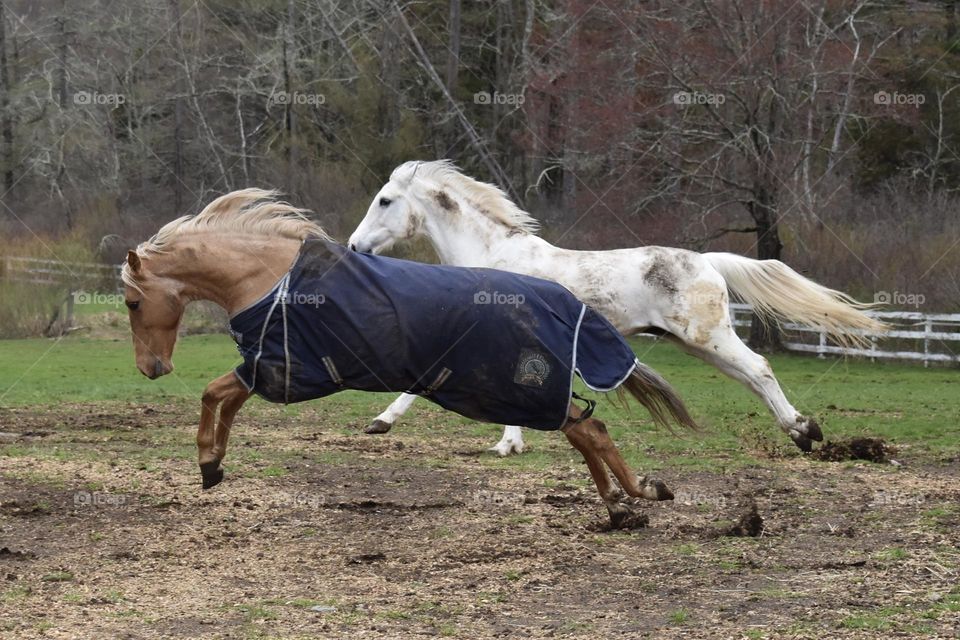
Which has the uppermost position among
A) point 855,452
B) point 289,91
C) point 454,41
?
point 454,41

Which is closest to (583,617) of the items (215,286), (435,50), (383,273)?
(383,273)

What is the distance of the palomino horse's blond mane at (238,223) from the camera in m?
6.94

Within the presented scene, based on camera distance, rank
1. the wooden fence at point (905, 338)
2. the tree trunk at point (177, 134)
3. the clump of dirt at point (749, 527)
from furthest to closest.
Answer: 1. the tree trunk at point (177, 134)
2. the wooden fence at point (905, 338)
3. the clump of dirt at point (749, 527)

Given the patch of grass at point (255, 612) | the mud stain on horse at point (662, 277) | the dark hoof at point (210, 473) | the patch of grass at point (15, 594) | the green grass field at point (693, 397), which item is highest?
the mud stain on horse at point (662, 277)

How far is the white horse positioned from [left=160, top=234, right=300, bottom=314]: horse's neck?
11.4 feet

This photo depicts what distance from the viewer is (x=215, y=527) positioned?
6.79m

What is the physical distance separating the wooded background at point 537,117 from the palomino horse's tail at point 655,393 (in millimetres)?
14034

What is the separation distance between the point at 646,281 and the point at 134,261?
4.60 meters

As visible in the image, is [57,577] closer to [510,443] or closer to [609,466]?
[609,466]

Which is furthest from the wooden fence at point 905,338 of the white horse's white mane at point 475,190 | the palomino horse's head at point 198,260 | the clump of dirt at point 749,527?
the palomino horse's head at point 198,260

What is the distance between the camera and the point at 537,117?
29.0m

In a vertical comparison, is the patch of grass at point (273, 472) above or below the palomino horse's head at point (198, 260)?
below

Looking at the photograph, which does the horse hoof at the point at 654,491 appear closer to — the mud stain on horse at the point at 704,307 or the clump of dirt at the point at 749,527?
the clump of dirt at the point at 749,527

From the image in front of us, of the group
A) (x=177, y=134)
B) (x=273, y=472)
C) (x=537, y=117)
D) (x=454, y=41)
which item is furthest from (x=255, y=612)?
(x=177, y=134)
